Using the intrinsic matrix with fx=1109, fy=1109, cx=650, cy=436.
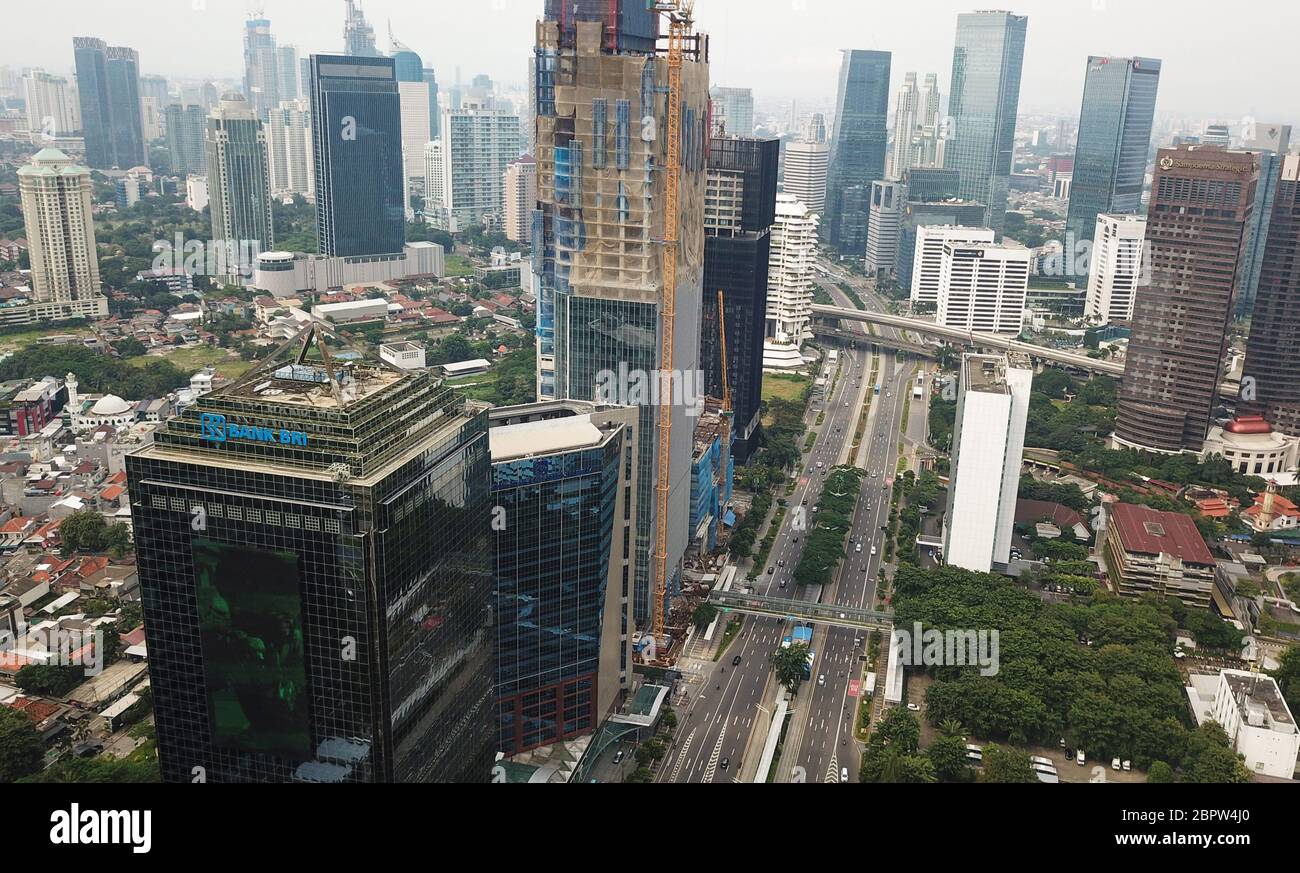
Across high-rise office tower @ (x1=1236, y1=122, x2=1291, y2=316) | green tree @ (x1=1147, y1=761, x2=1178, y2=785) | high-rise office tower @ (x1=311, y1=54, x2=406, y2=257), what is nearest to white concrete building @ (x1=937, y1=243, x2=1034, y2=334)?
high-rise office tower @ (x1=1236, y1=122, x2=1291, y2=316)

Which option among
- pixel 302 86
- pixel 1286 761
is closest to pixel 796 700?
pixel 1286 761

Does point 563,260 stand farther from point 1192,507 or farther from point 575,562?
point 1192,507

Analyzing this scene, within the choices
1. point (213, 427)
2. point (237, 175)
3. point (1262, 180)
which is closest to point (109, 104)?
point (237, 175)

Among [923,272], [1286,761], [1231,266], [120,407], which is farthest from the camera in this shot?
[923,272]

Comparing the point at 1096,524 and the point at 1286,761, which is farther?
the point at 1096,524

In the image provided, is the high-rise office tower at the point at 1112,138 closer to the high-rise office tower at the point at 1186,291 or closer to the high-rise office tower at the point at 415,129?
Result: the high-rise office tower at the point at 1186,291

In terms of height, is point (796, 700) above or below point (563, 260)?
below

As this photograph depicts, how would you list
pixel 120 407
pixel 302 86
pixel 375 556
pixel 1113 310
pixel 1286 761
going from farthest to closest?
pixel 302 86 < pixel 1113 310 < pixel 120 407 < pixel 1286 761 < pixel 375 556

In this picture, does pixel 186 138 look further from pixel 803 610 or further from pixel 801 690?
pixel 801 690
